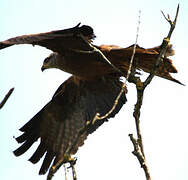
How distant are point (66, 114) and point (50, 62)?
1.28 m

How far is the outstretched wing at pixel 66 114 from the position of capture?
21.9ft

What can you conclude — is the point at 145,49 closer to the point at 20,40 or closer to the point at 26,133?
the point at 20,40

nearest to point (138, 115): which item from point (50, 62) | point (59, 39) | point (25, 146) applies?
point (59, 39)

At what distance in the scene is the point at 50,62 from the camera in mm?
5977

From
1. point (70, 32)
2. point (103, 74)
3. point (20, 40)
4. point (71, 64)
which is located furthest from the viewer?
point (103, 74)

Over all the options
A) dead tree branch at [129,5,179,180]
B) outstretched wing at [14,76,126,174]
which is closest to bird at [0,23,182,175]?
outstretched wing at [14,76,126,174]

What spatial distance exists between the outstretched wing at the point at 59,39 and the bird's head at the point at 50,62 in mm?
270

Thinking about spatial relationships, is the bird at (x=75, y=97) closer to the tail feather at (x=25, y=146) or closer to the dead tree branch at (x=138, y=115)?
the tail feather at (x=25, y=146)

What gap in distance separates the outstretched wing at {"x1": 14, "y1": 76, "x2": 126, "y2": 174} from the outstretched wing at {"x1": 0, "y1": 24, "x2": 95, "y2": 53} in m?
1.25

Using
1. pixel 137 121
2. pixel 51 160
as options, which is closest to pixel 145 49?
Answer: pixel 137 121

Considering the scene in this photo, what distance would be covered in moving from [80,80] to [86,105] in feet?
1.25

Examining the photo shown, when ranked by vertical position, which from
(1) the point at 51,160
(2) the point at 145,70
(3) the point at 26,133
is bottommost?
(1) the point at 51,160

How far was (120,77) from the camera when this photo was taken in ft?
21.6

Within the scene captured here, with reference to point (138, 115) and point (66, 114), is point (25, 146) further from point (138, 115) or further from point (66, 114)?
point (138, 115)
